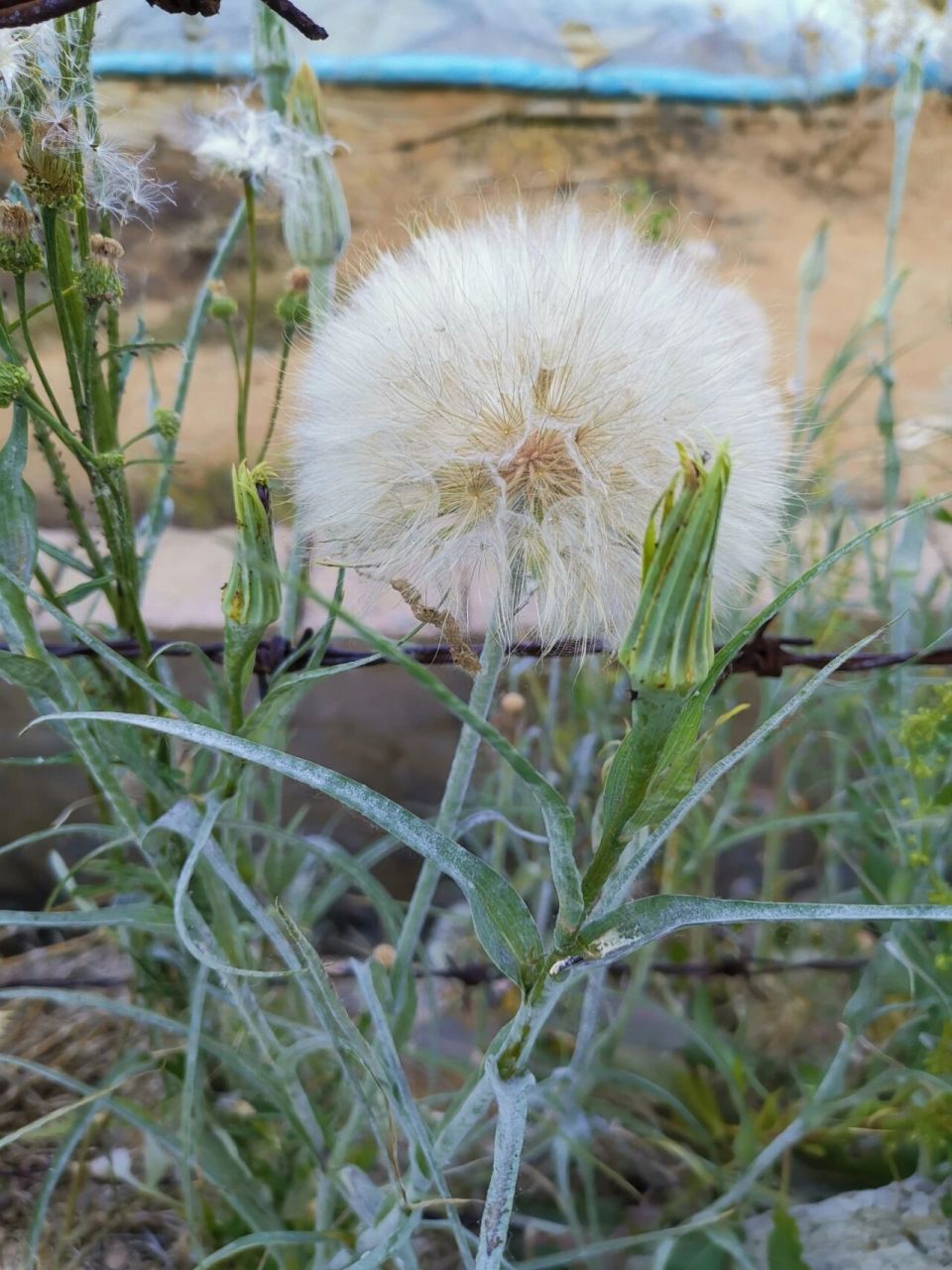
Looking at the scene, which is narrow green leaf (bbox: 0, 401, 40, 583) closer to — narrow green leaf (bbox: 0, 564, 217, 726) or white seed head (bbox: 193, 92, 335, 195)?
narrow green leaf (bbox: 0, 564, 217, 726)

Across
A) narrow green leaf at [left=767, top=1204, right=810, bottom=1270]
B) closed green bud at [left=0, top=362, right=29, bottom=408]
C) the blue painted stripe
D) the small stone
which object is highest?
the blue painted stripe

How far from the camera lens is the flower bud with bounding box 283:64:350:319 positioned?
605mm

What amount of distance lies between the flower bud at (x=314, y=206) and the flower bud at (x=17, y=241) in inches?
8.3

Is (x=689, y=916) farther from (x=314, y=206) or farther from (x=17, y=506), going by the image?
(x=314, y=206)

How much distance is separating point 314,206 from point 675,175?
3169mm

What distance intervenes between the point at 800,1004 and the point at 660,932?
84cm

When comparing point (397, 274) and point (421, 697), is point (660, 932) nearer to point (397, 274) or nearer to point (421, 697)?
point (397, 274)

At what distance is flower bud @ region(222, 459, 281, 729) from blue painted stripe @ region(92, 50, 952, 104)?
11.5ft

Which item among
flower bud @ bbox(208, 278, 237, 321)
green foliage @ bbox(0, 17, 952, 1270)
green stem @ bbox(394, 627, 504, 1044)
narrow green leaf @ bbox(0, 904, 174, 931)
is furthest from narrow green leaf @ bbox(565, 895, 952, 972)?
flower bud @ bbox(208, 278, 237, 321)

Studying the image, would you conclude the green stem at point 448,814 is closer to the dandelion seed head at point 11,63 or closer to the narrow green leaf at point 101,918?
the narrow green leaf at point 101,918

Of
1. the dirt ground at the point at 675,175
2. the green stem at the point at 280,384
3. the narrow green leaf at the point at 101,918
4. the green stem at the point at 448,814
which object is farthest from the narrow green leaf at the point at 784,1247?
the dirt ground at the point at 675,175

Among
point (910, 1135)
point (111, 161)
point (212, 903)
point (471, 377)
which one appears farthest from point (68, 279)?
point (910, 1135)

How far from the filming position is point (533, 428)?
1.30ft

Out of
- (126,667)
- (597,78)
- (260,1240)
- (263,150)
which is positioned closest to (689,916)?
(126,667)
